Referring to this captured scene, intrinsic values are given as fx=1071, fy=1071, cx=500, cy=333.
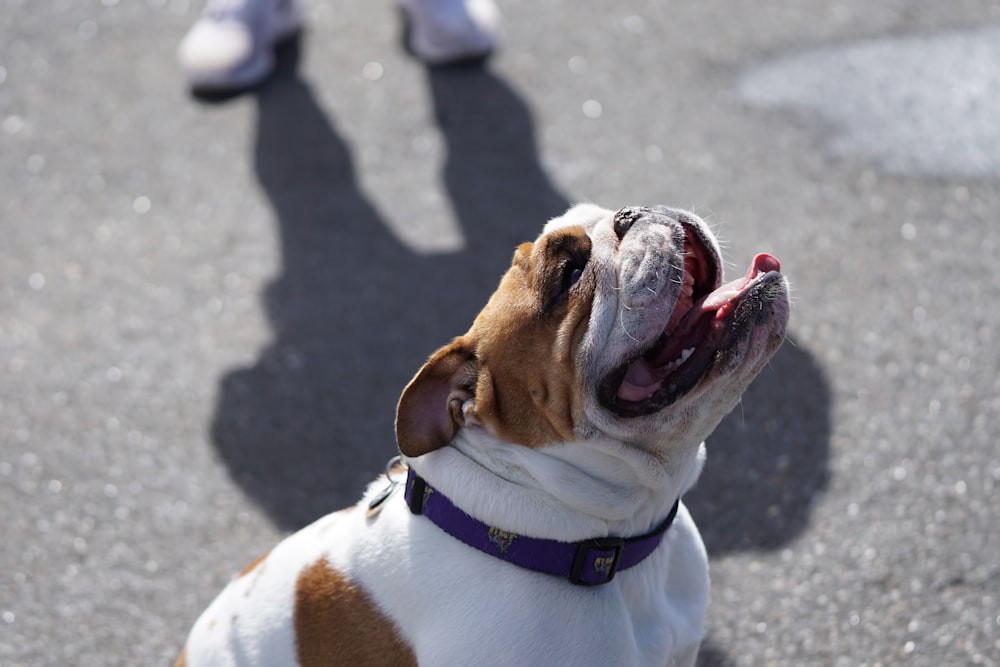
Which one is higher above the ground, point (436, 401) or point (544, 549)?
point (436, 401)

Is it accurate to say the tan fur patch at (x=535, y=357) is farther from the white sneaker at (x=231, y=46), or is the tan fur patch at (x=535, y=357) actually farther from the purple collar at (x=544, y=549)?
the white sneaker at (x=231, y=46)

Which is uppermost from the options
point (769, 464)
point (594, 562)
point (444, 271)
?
point (594, 562)

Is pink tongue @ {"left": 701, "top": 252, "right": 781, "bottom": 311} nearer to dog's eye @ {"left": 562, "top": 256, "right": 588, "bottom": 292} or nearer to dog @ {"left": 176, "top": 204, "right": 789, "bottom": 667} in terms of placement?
dog @ {"left": 176, "top": 204, "right": 789, "bottom": 667}

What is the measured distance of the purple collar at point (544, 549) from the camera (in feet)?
7.52

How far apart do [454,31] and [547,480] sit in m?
3.76

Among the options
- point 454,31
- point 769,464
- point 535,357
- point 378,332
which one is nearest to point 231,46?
point 454,31

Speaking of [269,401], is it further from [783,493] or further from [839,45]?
[839,45]

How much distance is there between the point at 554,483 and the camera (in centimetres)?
231

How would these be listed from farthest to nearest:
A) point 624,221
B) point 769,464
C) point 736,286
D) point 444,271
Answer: point 444,271
point 769,464
point 624,221
point 736,286

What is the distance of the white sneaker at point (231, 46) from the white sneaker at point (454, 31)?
820 mm

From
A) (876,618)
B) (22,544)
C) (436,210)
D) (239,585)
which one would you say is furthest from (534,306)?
(436,210)

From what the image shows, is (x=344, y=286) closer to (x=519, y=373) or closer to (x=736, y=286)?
(x=519, y=373)

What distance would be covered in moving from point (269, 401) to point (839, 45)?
3.53 metres

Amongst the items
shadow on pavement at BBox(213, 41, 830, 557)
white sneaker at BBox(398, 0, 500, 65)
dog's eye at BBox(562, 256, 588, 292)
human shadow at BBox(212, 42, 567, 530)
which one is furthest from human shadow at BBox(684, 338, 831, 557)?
white sneaker at BBox(398, 0, 500, 65)
